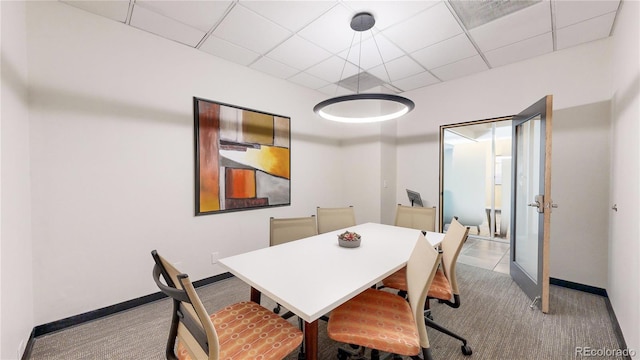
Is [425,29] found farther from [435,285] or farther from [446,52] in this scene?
[435,285]

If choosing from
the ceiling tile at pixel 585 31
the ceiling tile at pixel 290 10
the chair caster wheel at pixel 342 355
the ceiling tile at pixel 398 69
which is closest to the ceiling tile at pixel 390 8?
the ceiling tile at pixel 290 10

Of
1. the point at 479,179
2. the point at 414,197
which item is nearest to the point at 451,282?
the point at 414,197

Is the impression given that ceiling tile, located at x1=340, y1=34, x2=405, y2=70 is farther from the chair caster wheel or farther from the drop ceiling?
the chair caster wheel

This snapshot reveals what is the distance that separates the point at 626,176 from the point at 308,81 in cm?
355

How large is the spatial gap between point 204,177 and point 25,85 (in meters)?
1.51

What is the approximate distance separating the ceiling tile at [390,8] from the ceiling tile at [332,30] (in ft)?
0.35

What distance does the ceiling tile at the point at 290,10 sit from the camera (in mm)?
2039

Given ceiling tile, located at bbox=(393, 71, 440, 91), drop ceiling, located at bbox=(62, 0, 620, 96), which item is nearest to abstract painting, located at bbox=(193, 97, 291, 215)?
drop ceiling, located at bbox=(62, 0, 620, 96)

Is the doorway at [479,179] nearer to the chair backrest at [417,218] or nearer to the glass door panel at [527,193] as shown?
the glass door panel at [527,193]

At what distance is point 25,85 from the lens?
1831 millimetres

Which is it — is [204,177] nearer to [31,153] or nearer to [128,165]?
[128,165]

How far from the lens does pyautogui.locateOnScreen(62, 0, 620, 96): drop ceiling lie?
6.82 feet

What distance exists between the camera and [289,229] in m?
2.36

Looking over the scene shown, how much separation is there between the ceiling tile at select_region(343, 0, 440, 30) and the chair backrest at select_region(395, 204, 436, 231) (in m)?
2.05
